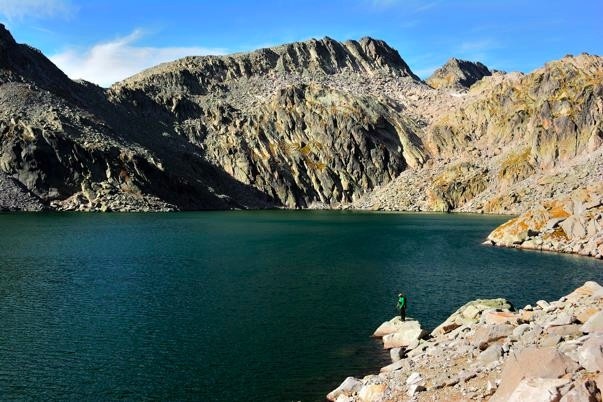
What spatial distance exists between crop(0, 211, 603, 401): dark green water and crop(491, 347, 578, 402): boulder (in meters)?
12.1

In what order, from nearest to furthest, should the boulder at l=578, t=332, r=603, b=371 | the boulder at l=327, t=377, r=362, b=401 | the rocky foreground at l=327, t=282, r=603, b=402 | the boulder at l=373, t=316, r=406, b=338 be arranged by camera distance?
the rocky foreground at l=327, t=282, r=603, b=402
the boulder at l=578, t=332, r=603, b=371
the boulder at l=327, t=377, r=362, b=401
the boulder at l=373, t=316, r=406, b=338

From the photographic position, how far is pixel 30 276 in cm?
6381

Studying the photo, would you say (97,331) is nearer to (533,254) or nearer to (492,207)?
(533,254)

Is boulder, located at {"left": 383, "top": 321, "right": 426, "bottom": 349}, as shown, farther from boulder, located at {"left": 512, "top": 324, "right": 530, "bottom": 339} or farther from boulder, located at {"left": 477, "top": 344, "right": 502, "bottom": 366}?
boulder, located at {"left": 477, "top": 344, "right": 502, "bottom": 366}

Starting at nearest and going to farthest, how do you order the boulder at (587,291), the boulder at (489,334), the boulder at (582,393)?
the boulder at (582,393), the boulder at (489,334), the boulder at (587,291)

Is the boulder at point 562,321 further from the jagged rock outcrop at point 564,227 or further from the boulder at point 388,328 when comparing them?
the jagged rock outcrop at point 564,227

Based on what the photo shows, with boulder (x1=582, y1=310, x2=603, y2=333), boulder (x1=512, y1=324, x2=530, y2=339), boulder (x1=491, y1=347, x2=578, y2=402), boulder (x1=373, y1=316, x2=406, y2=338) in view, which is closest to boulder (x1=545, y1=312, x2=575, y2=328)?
boulder (x1=512, y1=324, x2=530, y2=339)

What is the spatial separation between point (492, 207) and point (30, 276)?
167 m

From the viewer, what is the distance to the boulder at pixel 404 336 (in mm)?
39469

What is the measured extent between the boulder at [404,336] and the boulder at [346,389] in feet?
31.7

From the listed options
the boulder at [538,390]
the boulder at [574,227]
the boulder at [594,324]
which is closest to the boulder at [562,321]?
the boulder at [594,324]

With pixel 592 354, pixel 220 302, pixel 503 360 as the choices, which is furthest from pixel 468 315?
pixel 220 302

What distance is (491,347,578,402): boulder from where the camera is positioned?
21344 millimetres

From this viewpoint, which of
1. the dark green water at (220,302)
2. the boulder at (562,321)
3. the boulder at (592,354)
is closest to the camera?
the boulder at (592,354)
